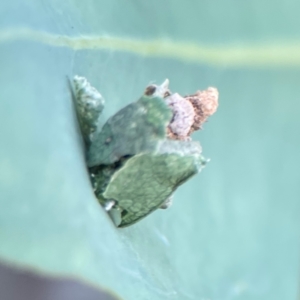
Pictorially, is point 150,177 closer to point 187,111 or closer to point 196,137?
point 187,111

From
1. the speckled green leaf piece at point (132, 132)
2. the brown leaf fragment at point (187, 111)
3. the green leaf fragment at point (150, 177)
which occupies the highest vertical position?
the brown leaf fragment at point (187, 111)

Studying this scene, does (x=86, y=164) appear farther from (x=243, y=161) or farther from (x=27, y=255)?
(x=243, y=161)

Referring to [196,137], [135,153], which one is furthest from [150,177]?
[196,137]

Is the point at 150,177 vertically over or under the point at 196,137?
under

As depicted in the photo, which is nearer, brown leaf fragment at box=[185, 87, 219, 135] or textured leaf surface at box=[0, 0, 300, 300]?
textured leaf surface at box=[0, 0, 300, 300]

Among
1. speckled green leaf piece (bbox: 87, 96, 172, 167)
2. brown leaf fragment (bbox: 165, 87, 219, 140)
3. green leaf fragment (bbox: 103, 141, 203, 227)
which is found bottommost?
green leaf fragment (bbox: 103, 141, 203, 227)
